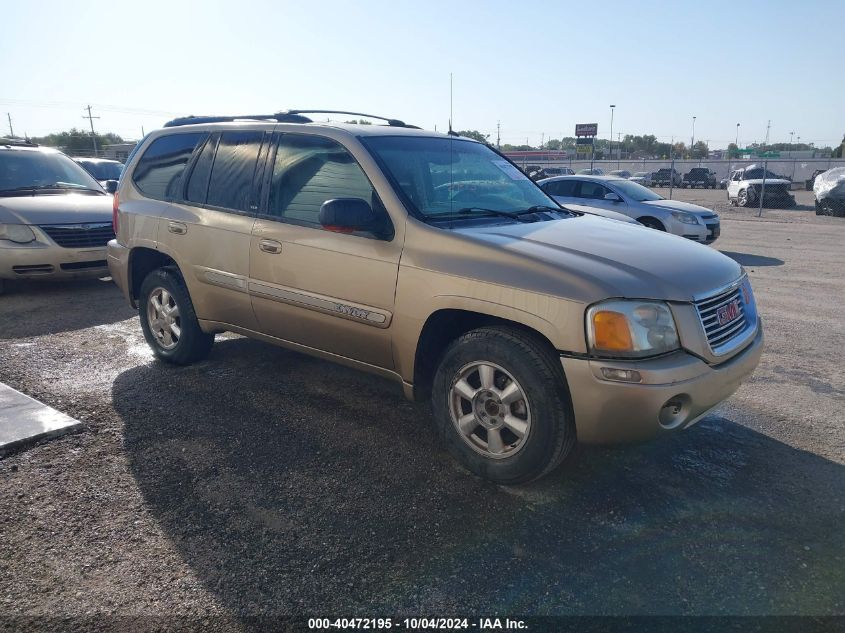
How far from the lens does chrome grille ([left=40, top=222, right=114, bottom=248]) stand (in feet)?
25.0

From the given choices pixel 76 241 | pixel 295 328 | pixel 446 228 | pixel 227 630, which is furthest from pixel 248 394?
pixel 76 241

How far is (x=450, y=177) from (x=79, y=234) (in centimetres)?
574

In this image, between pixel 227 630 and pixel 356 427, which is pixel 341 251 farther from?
pixel 227 630

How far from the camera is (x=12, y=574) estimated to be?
8.64ft

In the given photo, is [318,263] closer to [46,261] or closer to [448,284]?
[448,284]

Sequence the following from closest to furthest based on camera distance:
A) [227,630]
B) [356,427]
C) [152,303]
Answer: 1. [227,630]
2. [356,427]
3. [152,303]

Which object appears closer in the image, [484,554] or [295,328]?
[484,554]

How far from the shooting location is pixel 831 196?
65.7 ft

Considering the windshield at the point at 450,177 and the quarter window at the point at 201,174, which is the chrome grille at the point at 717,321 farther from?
the quarter window at the point at 201,174

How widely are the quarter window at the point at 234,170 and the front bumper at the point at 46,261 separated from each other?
406 cm

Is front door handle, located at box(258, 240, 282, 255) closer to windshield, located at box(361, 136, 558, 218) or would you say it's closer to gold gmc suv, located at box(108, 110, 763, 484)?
gold gmc suv, located at box(108, 110, 763, 484)

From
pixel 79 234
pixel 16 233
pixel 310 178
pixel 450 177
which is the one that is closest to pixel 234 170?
pixel 310 178

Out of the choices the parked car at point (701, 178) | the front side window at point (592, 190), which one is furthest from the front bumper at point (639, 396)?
the parked car at point (701, 178)

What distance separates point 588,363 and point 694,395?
546mm
